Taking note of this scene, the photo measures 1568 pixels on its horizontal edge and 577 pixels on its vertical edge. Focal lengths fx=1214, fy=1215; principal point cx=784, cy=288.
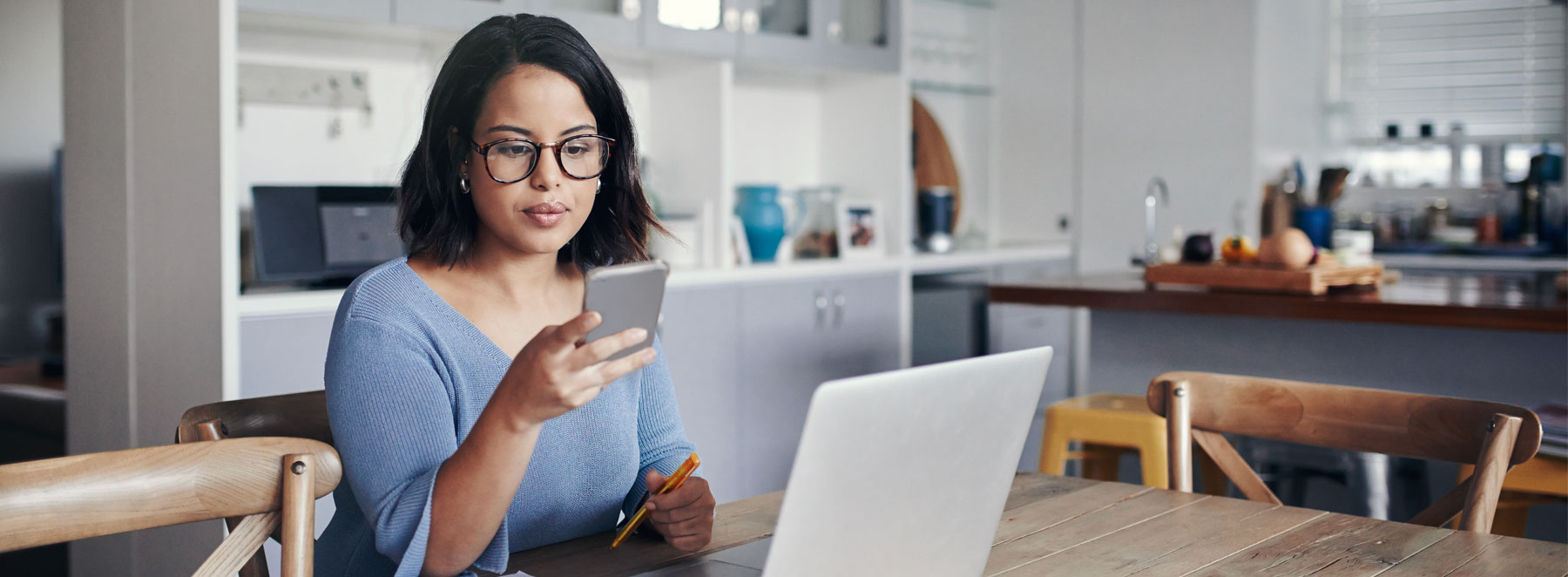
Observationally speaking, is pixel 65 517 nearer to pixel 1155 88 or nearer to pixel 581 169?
pixel 581 169

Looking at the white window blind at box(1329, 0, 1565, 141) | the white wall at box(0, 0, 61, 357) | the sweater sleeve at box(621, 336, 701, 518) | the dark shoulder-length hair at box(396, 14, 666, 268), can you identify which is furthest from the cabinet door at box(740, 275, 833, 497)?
the white window blind at box(1329, 0, 1565, 141)

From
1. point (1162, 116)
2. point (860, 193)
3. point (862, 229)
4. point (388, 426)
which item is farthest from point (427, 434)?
point (1162, 116)

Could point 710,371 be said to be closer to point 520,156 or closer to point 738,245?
point 738,245

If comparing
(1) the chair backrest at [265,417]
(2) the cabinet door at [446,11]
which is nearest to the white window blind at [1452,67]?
(2) the cabinet door at [446,11]

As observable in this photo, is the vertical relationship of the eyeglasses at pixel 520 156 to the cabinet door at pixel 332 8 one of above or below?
below

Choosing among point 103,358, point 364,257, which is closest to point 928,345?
point 364,257

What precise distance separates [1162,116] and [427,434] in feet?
14.4

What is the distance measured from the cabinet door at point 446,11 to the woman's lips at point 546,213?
5.94ft

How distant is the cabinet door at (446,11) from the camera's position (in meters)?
2.83

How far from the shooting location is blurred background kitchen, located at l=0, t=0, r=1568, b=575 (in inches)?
103

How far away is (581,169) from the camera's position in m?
1.17

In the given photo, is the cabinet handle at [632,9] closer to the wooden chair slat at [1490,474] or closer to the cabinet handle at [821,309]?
the cabinet handle at [821,309]

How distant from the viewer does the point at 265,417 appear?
1.34m

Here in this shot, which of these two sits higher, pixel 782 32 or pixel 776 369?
pixel 782 32
